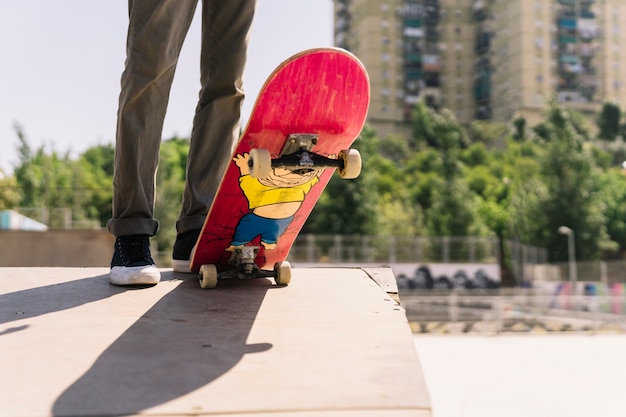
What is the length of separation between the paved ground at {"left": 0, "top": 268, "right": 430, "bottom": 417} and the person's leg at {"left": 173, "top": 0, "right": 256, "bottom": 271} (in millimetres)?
440

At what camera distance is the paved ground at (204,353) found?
1.09 metres

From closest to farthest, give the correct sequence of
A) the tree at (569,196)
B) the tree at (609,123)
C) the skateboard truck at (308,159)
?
the skateboard truck at (308,159) < the tree at (569,196) < the tree at (609,123)

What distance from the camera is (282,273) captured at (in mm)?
2250

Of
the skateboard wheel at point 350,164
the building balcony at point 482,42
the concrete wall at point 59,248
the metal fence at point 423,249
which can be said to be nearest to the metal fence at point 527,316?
the metal fence at point 423,249

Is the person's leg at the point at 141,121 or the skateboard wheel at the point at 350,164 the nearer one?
the skateboard wheel at the point at 350,164

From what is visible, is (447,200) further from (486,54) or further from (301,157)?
(486,54)

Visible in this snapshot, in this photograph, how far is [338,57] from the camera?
1.85 meters

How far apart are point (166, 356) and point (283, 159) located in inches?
29.2

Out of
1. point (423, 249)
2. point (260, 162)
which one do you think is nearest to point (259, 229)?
point (260, 162)

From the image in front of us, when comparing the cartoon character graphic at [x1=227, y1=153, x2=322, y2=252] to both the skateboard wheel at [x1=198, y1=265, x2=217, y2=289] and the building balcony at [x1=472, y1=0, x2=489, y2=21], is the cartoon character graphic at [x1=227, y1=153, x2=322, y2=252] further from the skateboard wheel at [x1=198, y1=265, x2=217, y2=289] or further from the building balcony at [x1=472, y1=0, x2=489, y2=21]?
the building balcony at [x1=472, y1=0, x2=489, y2=21]

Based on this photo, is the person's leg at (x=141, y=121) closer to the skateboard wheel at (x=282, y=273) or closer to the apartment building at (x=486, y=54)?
the skateboard wheel at (x=282, y=273)

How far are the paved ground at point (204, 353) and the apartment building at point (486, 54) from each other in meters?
59.4

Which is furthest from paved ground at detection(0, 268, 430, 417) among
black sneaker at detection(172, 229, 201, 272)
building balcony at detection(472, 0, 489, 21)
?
building balcony at detection(472, 0, 489, 21)

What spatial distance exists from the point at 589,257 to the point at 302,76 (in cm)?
3608
